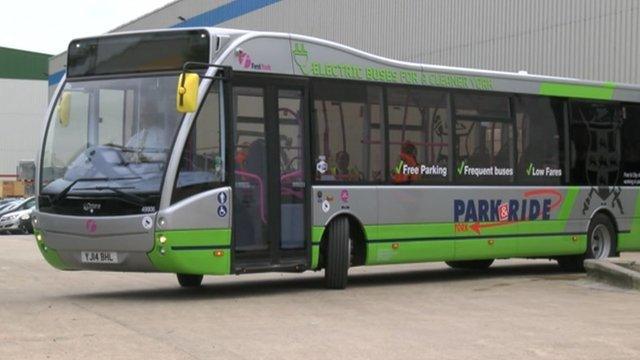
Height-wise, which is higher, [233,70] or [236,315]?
[233,70]

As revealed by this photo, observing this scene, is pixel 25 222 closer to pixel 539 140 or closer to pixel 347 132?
pixel 539 140

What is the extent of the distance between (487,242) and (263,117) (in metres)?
4.43

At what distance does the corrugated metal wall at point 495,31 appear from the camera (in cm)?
2249

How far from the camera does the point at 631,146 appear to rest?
15.4 meters

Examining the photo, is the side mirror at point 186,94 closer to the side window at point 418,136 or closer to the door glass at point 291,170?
the door glass at point 291,170

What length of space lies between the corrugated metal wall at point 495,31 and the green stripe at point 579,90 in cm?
707

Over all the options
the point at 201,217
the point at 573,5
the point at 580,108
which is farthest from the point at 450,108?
the point at 573,5

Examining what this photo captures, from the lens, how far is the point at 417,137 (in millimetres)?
12742

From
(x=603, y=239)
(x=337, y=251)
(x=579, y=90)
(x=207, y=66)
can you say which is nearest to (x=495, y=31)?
(x=579, y=90)

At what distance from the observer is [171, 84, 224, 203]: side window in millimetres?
10234

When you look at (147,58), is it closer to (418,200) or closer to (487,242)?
(418,200)

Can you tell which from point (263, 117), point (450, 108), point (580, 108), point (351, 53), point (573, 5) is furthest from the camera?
point (573, 5)

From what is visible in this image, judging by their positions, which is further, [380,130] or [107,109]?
[380,130]

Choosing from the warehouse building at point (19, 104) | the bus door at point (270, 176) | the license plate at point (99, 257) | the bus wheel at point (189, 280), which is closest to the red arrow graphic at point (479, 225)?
the bus door at point (270, 176)
